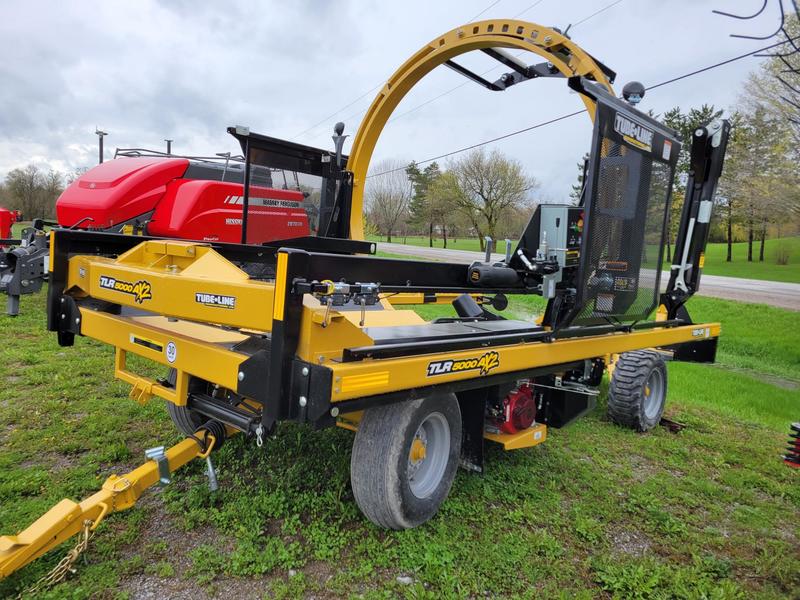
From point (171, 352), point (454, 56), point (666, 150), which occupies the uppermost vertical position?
point (454, 56)

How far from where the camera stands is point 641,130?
11.4 ft

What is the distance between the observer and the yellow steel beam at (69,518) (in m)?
2.31

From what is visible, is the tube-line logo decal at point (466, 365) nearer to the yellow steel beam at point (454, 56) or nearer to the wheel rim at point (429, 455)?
the wheel rim at point (429, 455)

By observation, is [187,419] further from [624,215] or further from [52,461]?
[624,215]

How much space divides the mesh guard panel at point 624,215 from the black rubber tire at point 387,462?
126 cm

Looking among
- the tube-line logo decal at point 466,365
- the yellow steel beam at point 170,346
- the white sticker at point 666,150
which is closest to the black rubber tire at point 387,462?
the tube-line logo decal at point 466,365

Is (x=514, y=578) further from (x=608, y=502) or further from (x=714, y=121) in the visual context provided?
(x=714, y=121)

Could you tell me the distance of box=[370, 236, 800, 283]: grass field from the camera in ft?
98.1

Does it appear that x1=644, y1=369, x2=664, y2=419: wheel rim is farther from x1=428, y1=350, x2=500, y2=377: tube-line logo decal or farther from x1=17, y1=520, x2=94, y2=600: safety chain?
x1=17, y1=520, x2=94, y2=600: safety chain

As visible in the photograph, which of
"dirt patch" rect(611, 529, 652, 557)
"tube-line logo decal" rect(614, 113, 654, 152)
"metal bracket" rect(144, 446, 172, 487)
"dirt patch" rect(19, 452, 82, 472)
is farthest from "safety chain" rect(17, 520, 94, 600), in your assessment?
"tube-line logo decal" rect(614, 113, 654, 152)

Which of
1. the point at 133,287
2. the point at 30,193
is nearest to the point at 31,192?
the point at 30,193

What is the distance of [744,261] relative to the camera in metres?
41.0

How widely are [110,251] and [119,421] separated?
1.41m

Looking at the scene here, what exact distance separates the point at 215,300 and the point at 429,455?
1.51m
